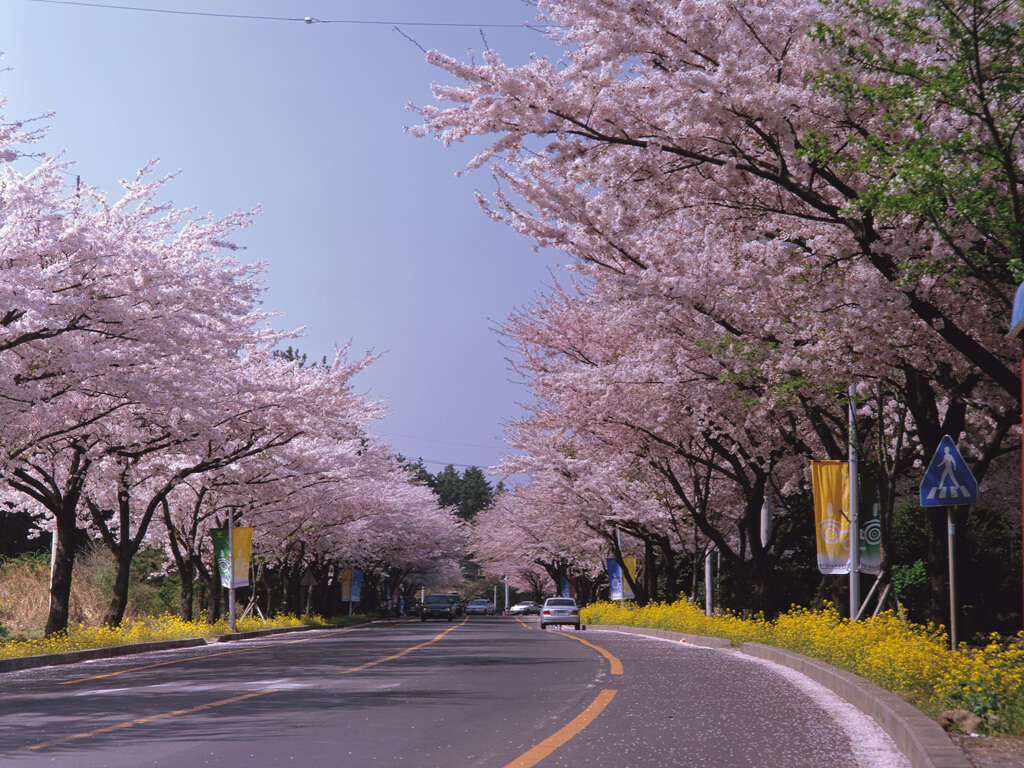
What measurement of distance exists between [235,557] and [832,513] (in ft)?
73.5

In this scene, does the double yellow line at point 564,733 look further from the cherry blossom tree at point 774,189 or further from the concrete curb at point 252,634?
the concrete curb at point 252,634

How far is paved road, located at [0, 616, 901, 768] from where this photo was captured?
27.2ft

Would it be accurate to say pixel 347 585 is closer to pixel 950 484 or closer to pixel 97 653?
pixel 97 653

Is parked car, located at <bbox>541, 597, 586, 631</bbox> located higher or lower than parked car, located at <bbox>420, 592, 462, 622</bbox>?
higher

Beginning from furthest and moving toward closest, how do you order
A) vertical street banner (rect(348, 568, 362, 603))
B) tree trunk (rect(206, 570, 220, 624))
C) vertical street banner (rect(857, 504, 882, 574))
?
vertical street banner (rect(348, 568, 362, 603)) → tree trunk (rect(206, 570, 220, 624)) → vertical street banner (rect(857, 504, 882, 574))

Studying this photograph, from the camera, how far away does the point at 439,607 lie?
221 feet

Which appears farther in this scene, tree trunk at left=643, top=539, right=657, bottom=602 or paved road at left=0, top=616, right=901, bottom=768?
tree trunk at left=643, top=539, right=657, bottom=602

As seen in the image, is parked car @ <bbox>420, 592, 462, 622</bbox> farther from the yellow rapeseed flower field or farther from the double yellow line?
the double yellow line

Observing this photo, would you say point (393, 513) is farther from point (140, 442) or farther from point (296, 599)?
point (140, 442)

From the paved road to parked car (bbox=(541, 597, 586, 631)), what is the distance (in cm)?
2922

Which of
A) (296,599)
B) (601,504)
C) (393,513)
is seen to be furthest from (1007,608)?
(393,513)

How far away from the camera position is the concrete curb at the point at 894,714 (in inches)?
278

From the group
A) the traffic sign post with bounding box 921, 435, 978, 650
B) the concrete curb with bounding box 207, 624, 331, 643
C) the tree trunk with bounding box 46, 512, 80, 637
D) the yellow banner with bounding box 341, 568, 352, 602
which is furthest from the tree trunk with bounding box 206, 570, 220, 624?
the traffic sign post with bounding box 921, 435, 978, 650

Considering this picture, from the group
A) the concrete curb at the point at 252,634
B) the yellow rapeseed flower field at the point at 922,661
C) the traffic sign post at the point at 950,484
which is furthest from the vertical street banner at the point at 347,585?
the traffic sign post at the point at 950,484
